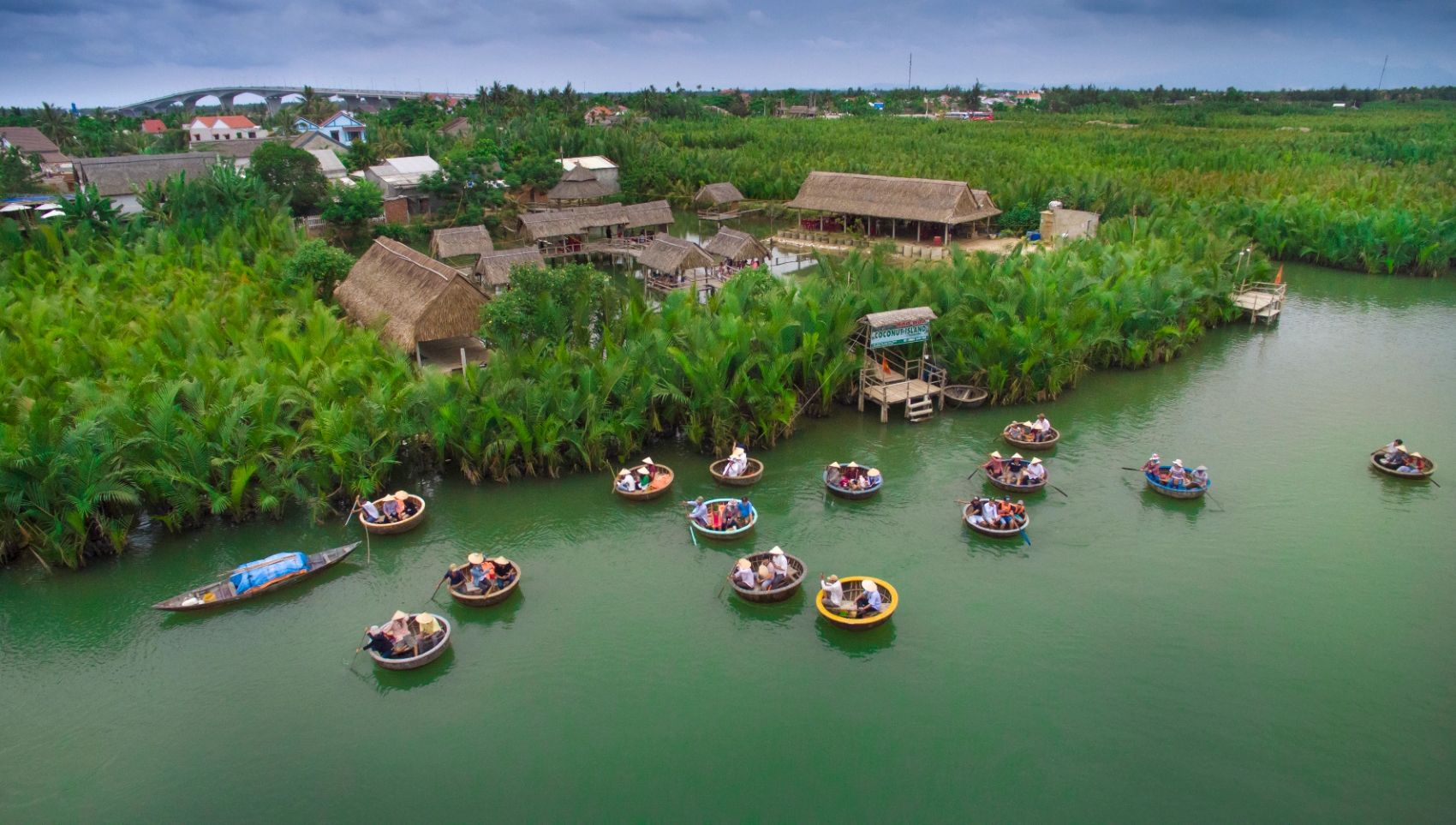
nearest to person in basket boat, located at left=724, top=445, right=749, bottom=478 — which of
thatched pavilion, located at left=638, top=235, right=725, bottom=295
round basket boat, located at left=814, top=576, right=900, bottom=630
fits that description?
round basket boat, located at left=814, top=576, right=900, bottom=630

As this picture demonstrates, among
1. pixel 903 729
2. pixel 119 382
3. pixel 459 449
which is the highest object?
pixel 119 382

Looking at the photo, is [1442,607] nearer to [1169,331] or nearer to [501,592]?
[1169,331]

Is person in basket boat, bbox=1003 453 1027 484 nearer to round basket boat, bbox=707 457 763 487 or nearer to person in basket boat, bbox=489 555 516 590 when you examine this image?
round basket boat, bbox=707 457 763 487

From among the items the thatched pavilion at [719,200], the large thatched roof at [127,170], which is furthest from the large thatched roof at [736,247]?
the large thatched roof at [127,170]

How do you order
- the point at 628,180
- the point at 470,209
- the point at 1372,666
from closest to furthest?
1. the point at 1372,666
2. the point at 470,209
3. the point at 628,180

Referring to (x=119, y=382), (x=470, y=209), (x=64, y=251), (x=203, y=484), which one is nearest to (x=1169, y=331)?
(x=203, y=484)

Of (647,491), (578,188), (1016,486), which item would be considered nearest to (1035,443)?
(1016,486)
